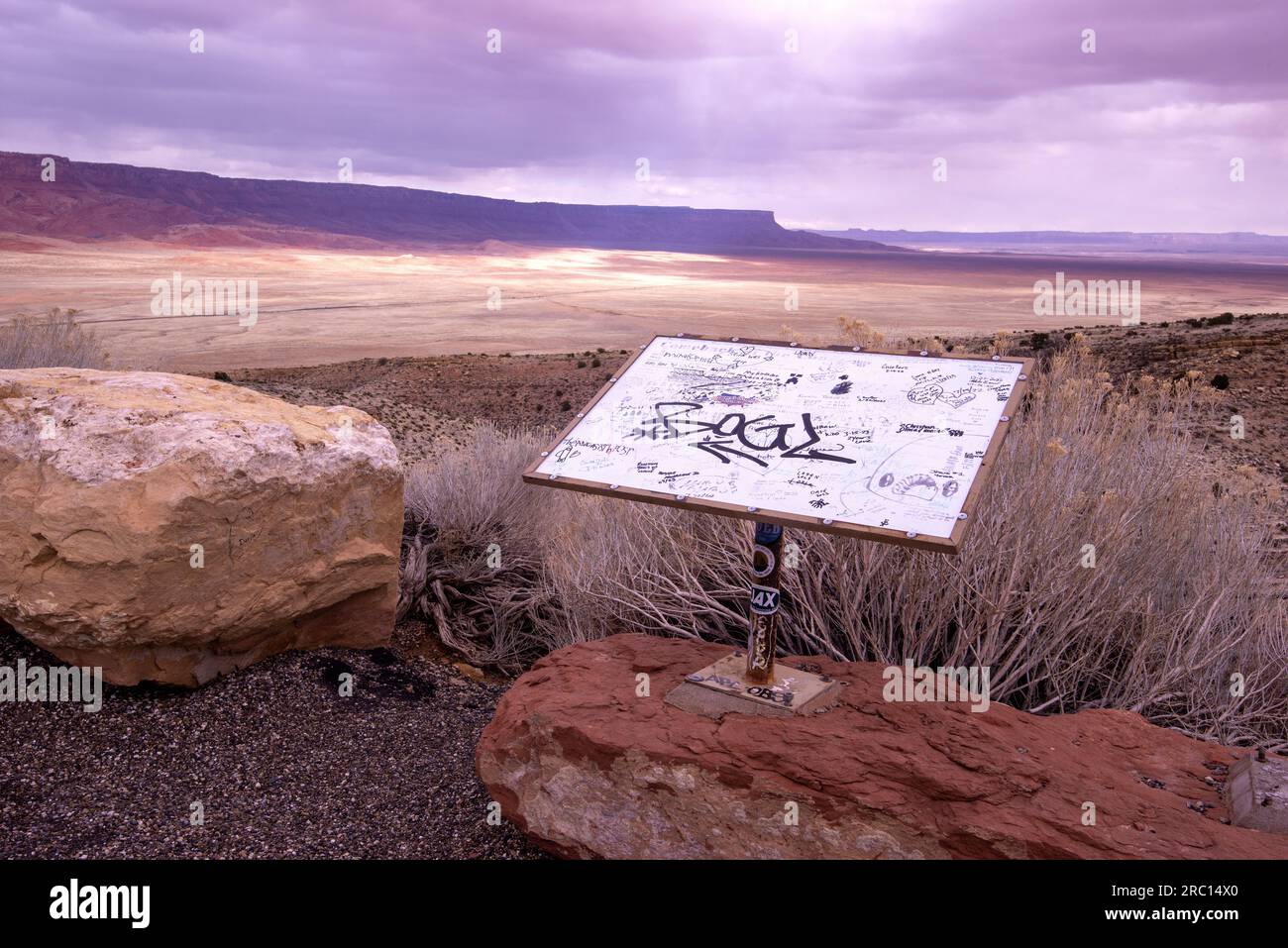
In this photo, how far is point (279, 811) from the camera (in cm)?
439

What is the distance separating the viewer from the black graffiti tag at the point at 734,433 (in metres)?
3.91

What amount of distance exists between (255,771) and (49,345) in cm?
903

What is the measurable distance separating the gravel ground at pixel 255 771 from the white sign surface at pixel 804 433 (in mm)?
1547

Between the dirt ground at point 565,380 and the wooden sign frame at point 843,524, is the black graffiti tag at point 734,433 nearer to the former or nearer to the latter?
the wooden sign frame at point 843,524

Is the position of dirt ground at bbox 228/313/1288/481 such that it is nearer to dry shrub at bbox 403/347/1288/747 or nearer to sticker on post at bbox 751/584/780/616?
dry shrub at bbox 403/347/1288/747

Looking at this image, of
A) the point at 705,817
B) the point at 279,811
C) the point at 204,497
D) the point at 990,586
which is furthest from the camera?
the point at 990,586

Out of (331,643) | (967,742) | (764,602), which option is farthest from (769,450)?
(331,643)

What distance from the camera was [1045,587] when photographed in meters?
5.20

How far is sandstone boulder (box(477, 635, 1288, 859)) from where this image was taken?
3385 millimetres

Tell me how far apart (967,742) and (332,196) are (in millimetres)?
132555

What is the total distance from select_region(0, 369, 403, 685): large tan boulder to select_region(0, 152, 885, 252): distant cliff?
78574mm

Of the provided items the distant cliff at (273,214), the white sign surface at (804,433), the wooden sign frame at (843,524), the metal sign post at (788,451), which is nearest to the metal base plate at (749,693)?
the metal sign post at (788,451)

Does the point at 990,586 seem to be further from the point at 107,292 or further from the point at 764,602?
the point at 107,292

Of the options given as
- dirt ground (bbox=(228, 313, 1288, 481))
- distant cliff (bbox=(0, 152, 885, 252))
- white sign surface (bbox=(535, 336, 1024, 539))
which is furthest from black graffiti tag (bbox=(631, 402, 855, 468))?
distant cliff (bbox=(0, 152, 885, 252))
